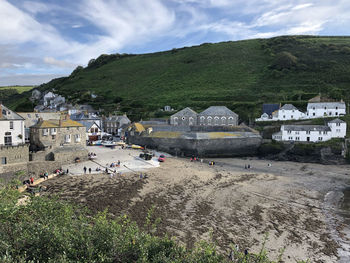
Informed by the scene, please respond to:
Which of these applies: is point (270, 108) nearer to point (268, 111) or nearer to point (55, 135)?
point (268, 111)

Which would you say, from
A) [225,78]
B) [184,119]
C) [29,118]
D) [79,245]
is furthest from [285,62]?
[79,245]

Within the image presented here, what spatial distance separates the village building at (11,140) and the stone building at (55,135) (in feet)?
9.45

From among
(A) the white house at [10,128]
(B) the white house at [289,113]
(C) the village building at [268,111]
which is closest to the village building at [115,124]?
(A) the white house at [10,128]

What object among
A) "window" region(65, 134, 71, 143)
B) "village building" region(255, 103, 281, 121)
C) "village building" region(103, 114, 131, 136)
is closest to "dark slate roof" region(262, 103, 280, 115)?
"village building" region(255, 103, 281, 121)

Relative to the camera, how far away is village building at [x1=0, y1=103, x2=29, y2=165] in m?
22.2

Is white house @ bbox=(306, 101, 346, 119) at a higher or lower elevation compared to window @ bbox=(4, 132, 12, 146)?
higher

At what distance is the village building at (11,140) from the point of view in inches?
875

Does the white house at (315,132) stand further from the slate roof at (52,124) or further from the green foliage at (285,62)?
the green foliage at (285,62)

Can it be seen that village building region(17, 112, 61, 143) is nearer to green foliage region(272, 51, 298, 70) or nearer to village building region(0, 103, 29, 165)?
village building region(0, 103, 29, 165)

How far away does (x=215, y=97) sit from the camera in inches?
2724

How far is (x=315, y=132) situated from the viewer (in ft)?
125

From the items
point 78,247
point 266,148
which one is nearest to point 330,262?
point 78,247

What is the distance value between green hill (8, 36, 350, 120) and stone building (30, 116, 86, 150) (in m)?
30.8

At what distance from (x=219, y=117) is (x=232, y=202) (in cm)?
3360
